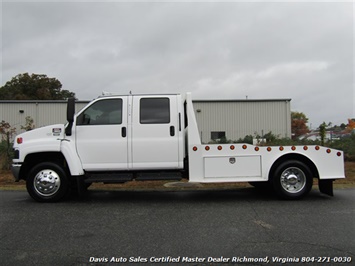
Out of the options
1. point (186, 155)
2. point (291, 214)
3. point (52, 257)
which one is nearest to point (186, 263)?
point (52, 257)

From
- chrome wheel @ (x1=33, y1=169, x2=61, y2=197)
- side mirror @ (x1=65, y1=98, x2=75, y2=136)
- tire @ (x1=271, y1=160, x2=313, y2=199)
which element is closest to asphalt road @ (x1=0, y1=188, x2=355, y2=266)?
tire @ (x1=271, y1=160, x2=313, y2=199)

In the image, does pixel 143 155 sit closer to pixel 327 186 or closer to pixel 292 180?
pixel 292 180

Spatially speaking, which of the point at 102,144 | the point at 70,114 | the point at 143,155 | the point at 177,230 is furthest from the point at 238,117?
the point at 177,230

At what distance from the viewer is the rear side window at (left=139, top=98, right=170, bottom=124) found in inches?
261

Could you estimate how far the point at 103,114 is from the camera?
6684 mm

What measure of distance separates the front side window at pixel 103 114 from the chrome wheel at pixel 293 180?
3.72m

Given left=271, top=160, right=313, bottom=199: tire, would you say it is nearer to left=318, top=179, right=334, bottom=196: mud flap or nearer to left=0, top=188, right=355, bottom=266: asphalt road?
left=0, top=188, right=355, bottom=266: asphalt road

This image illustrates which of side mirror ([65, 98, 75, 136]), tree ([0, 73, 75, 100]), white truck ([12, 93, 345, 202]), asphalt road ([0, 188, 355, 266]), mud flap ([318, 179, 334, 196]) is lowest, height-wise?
asphalt road ([0, 188, 355, 266])

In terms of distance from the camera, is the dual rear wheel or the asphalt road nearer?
the asphalt road

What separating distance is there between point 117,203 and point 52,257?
9.60 feet

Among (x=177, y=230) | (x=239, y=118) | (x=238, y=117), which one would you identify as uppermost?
(x=238, y=117)

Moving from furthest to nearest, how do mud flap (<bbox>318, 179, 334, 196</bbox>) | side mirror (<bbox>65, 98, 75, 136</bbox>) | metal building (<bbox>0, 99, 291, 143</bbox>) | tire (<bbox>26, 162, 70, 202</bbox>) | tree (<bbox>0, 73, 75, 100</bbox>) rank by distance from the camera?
tree (<bbox>0, 73, 75, 100</bbox>) → metal building (<bbox>0, 99, 291, 143</bbox>) → mud flap (<bbox>318, 179, 334, 196</bbox>) → tire (<bbox>26, 162, 70, 202</bbox>) → side mirror (<bbox>65, 98, 75, 136</bbox>)

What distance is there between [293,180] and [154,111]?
3331 millimetres

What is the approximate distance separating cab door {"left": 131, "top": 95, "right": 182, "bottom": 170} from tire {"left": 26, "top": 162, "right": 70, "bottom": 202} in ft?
5.01
